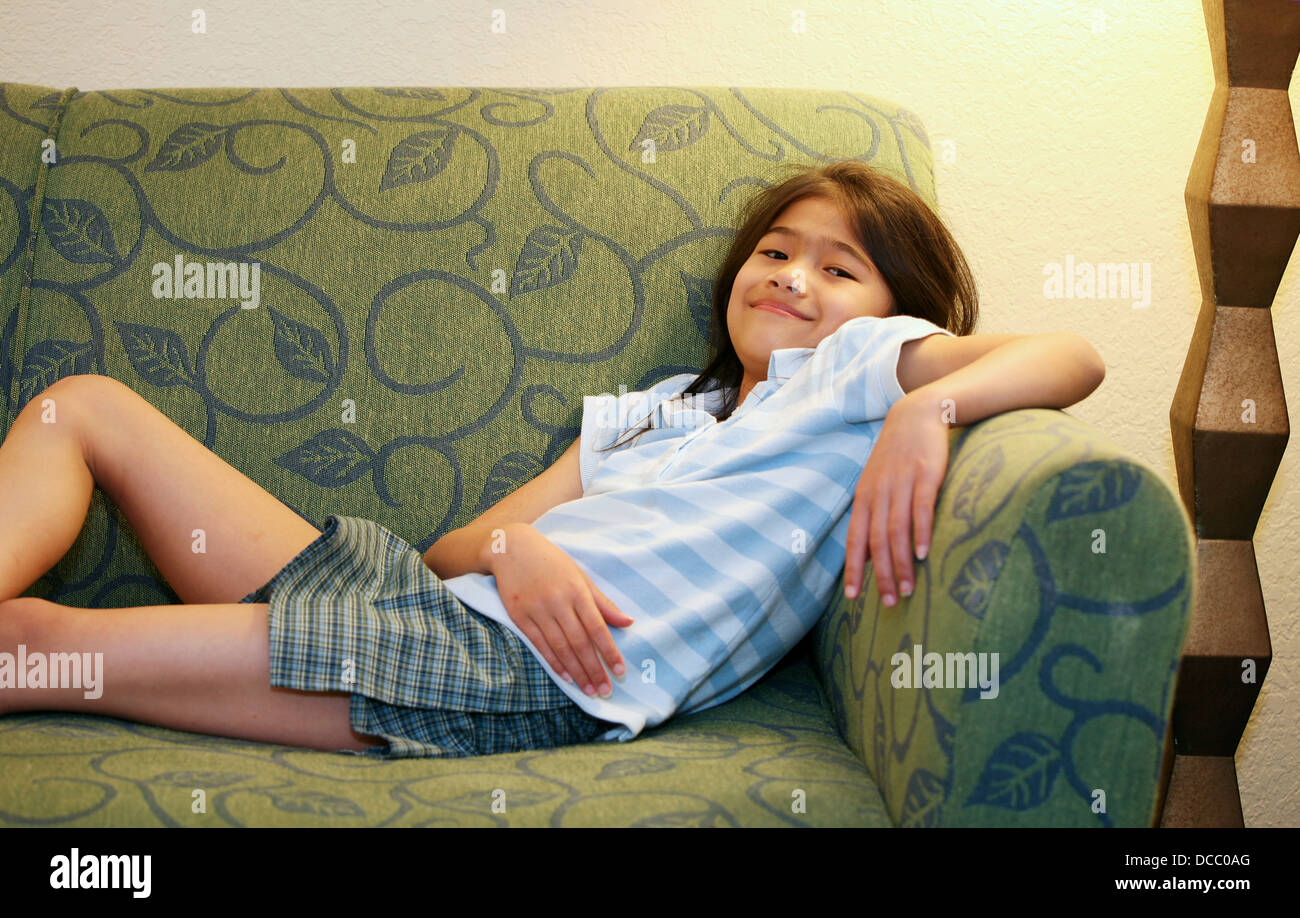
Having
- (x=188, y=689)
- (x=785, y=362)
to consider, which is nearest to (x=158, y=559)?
(x=188, y=689)

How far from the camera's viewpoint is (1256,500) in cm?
117

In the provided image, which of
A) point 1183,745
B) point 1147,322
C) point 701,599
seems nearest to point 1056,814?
point 701,599

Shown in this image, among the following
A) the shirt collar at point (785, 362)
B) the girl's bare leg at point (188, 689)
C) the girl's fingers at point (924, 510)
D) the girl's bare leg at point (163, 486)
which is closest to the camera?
the girl's fingers at point (924, 510)

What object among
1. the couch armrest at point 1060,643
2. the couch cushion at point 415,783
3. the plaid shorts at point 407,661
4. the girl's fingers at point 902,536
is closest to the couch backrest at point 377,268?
the plaid shorts at point 407,661

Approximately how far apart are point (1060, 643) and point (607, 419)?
600 millimetres

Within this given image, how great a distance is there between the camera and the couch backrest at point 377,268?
116 cm

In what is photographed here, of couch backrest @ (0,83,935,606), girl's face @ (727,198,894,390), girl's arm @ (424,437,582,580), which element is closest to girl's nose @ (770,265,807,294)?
girl's face @ (727,198,894,390)

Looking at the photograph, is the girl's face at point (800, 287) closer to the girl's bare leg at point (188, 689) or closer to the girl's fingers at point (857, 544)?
the girl's fingers at point (857, 544)

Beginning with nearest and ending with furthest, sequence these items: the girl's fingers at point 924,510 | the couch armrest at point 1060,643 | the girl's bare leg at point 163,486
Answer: the couch armrest at point 1060,643
the girl's fingers at point 924,510
the girl's bare leg at point 163,486

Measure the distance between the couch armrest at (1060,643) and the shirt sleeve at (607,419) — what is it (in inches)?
20.1

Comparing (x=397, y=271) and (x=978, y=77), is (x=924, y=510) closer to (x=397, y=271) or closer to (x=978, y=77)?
(x=397, y=271)

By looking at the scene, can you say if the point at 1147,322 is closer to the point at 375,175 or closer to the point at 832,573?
the point at 832,573

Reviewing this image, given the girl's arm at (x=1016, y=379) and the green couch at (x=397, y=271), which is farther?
the green couch at (x=397, y=271)

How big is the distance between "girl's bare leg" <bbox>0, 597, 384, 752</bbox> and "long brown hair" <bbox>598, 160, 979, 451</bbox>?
44 cm
